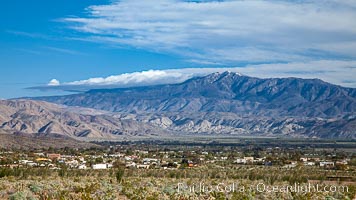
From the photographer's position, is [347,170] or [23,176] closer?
[23,176]

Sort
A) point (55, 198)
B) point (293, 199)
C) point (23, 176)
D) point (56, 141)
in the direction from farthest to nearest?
point (56, 141) → point (23, 176) → point (293, 199) → point (55, 198)

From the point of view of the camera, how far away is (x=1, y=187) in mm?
44312

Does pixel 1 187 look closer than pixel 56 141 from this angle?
Yes

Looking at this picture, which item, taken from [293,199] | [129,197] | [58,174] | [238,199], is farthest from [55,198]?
[58,174]

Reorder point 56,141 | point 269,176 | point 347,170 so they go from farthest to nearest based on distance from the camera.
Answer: point 56,141
point 347,170
point 269,176

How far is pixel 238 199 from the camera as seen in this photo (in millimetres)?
37281

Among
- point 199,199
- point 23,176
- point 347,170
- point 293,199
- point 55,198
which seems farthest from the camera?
point 347,170

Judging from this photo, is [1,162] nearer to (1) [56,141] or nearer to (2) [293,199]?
(2) [293,199]

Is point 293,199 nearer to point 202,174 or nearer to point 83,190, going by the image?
point 83,190

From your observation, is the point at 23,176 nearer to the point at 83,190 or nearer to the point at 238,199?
the point at 83,190

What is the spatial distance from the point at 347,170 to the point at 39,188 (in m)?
63.1

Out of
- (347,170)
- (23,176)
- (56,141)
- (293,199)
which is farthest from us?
(56,141)

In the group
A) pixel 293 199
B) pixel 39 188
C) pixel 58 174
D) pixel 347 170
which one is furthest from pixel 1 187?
pixel 347 170

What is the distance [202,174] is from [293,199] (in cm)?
3723
